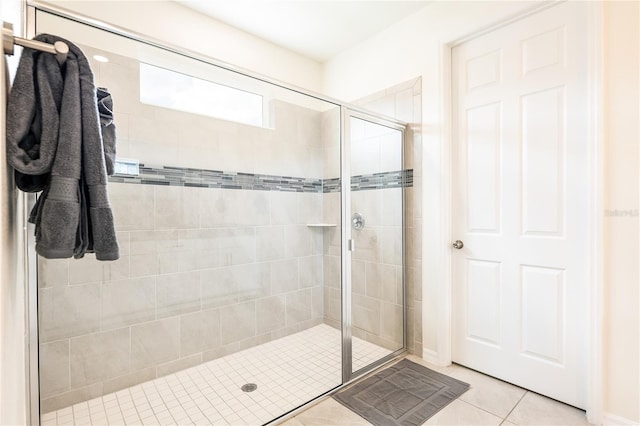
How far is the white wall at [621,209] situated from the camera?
1505 millimetres

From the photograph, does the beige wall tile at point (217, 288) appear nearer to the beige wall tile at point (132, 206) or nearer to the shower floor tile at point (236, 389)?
the shower floor tile at point (236, 389)

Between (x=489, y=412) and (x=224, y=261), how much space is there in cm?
188

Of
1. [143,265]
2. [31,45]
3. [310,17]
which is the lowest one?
[143,265]

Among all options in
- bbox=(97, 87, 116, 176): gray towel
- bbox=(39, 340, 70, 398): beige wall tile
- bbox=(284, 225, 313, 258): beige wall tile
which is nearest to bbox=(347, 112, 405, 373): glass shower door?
bbox=(284, 225, 313, 258): beige wall tile

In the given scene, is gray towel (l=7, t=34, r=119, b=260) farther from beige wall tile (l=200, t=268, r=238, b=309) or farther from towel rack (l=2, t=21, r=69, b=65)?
beige wall tile (l=200, t=268, r=238, b=309)

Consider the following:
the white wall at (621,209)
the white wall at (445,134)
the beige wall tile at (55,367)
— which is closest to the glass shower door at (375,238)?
the white wall at (445,134)

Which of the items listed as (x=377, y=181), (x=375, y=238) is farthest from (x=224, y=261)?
(x=377, y=181)

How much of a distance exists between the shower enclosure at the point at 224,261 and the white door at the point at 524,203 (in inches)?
19.5

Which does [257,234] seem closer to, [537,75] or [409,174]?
[409,174]

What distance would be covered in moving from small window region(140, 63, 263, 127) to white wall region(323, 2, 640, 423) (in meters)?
1.03

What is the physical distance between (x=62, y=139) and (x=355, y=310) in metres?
1.89

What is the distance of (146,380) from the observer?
199 cm

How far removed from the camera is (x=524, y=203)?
1.92 meters

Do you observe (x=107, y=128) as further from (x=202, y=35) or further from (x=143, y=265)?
(x=202, y=35)
